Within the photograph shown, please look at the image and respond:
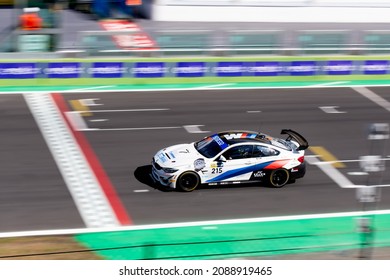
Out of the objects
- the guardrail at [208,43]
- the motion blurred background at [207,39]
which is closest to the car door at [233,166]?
the motion blurred background at [207,39]

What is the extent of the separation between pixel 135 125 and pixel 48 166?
454 cm

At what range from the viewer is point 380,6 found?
40969 mm

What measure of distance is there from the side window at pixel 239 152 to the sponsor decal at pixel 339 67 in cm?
1193

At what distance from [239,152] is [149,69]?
10.4 m

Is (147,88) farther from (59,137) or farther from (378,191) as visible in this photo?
(378,191)

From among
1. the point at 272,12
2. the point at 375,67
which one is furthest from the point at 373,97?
the point at 272,12

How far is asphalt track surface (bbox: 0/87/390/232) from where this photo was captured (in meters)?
21.9

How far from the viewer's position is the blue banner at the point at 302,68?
33688mm

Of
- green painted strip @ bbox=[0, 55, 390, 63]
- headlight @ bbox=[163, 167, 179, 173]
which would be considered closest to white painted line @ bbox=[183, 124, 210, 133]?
green painted strip @ bbox=[0, 55, 390, 63]

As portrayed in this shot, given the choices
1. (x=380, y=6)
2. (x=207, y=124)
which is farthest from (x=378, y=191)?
(x=380, y=6)

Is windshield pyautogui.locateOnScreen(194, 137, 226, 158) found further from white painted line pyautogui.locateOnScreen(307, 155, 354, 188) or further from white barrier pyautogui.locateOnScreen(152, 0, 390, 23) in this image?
white barrier pyautogui.locateOnScreen(152, 0, 390, 23)

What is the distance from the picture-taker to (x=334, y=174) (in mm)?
24719

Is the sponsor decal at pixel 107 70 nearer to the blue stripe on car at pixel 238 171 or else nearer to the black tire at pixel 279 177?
the blue stripe on car at pixel 238 171

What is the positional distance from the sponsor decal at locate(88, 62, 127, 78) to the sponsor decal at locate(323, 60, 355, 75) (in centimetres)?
801
